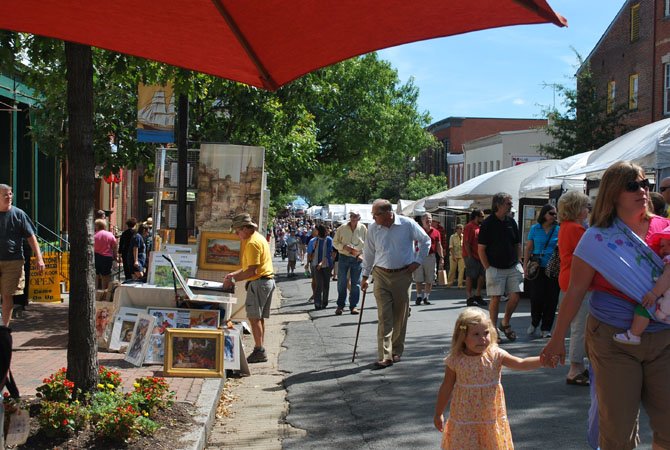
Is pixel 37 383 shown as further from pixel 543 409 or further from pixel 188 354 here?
pixel 543 409

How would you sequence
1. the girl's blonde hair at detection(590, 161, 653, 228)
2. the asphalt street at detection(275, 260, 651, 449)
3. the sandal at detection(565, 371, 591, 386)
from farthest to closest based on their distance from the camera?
1. the sandal at detection(565, 371, 591, 386)
2. the asphalt street at detection(275, 260, 651, 449)
3. the girl's blonde hair at detection(590, 161, 653, 228)

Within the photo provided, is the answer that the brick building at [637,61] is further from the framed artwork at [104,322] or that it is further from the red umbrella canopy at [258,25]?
the red umbrella canopy at [258,25]

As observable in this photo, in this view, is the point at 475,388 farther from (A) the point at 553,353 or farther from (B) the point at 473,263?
(B) the point at 473,263

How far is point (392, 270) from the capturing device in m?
9.75

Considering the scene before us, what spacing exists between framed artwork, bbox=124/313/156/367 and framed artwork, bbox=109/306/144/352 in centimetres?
72

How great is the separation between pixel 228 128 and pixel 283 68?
14457 millimetres

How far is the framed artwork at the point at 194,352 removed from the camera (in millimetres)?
8602

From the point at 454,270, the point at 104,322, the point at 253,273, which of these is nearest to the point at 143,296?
the point at 104,322

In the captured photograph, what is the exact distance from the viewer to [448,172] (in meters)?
74.2

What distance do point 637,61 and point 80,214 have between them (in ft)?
102

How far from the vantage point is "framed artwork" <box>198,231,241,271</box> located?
1287cm

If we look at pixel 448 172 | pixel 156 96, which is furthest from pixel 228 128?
pixel 448 172

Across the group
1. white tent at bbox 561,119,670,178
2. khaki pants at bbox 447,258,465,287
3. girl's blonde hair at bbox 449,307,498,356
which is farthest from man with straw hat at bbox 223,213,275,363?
khaki pants at bbox 447,258,465,287

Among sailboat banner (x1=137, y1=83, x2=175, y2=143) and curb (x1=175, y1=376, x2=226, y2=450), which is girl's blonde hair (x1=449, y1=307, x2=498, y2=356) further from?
sailboat banner (x1=137, y1=83, x2=175, y2=143)
